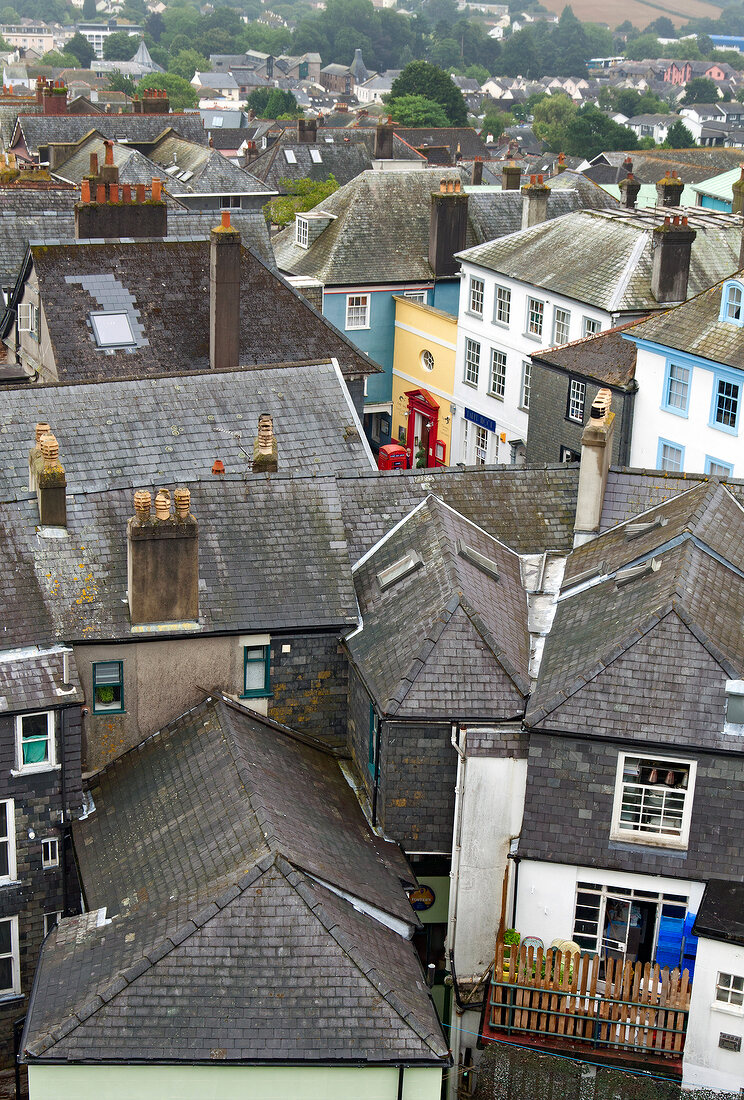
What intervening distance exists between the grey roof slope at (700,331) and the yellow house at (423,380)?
14054 mm

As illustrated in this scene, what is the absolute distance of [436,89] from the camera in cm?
17188

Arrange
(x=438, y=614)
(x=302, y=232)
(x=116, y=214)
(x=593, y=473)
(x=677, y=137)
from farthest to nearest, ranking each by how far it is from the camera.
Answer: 1. (x=677, y=137)
2. (x=302, y=232)
3. (x=116, y=214)
4. (x=593, y=473)
5. (x=438, y=614)

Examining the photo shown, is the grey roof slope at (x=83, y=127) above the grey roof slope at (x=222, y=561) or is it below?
above

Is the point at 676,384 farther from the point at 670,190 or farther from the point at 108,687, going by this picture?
the point at 108,687

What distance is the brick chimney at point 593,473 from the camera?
89.6 ft

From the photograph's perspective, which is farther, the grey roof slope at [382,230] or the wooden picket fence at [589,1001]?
the grey roof slope at [382,230]

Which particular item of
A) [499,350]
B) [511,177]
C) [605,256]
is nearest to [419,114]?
[511,177]

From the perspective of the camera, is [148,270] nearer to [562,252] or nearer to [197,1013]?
[562,252]

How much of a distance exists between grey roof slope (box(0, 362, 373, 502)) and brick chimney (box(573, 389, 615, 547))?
5.14 meters

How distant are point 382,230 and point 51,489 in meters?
39.5

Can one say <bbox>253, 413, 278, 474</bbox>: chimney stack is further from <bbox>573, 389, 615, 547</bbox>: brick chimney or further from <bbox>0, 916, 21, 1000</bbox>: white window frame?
<bbox>0, 916, 21, 1000</bbox>: white window frame

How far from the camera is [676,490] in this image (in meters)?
28.2

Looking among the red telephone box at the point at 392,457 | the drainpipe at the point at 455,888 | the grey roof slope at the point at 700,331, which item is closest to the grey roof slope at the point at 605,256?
the grey roof slope at the point at 700,331

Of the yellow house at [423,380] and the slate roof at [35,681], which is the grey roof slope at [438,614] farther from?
the yellow house at [423,380]
